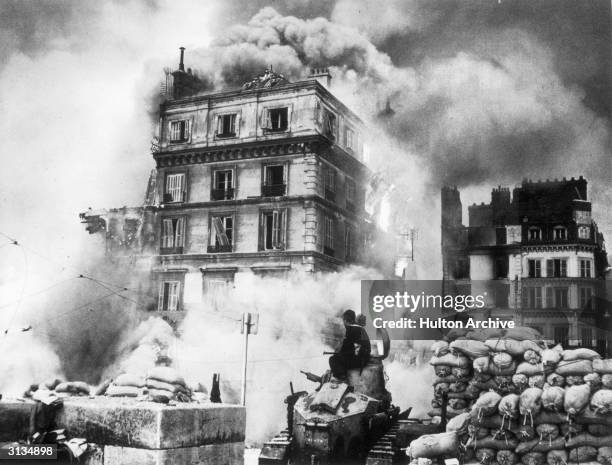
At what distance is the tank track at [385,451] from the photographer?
280 inches

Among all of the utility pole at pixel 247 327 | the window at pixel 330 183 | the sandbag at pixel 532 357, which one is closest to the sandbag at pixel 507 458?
the sandbag at pixel 532 357

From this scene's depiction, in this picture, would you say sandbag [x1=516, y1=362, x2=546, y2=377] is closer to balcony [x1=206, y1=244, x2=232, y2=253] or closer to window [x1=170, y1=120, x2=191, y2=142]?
balcony [x1=206, y1=244, x2=232, y2=253]

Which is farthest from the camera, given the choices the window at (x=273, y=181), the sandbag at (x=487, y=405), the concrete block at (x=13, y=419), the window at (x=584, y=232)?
the window at (x=273, y=181)

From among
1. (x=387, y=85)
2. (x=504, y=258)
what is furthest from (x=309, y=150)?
(x=504, y=258)

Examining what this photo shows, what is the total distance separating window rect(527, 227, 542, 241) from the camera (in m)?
7.96

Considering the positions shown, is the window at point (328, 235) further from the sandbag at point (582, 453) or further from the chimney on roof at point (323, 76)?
the sandbag at point (582, 453)

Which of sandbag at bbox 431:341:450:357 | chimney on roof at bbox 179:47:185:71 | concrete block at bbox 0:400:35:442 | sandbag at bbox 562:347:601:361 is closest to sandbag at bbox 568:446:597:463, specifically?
sandbag at bbox 562:347:601:361

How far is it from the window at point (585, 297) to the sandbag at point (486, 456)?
1864 mm

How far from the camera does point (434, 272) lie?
7.99 metres

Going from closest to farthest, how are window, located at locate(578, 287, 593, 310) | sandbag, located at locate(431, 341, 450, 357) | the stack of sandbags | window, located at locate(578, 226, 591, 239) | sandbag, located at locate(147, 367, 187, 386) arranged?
the stack of sandbags
sandbag, located at locate(147, 367, 187, 386)
sandbag, located at locate(431, 341, 450, 357)
window, located at locate(578, 287, 593, 310)
window, located at locate(578, 226, 591, 239)

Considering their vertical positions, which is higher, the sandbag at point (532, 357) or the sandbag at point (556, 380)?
the sandbag at point (532, 357)

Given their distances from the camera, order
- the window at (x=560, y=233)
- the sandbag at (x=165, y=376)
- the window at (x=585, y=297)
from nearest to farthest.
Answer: the sandbag at (x=165, y=376) → the window at (x=585, y=297) → the window at (x=560, y=233)

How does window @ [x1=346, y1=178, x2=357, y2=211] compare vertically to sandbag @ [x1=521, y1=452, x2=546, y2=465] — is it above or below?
above

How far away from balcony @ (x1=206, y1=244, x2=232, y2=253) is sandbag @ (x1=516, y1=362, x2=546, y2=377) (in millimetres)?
3759
